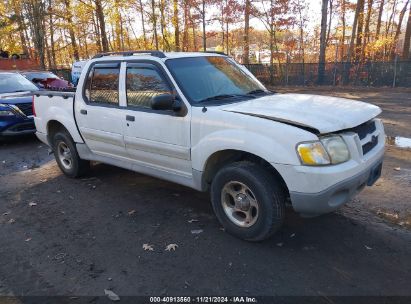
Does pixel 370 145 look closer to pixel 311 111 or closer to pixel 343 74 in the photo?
pixel 311 111

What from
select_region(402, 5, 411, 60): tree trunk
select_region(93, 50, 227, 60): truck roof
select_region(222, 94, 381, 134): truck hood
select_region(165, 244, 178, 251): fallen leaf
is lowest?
select_region(165, 244, 178, 251): fallen leaf

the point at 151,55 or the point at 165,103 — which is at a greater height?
the point at 151,55

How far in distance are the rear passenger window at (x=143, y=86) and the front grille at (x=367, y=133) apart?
2082 mm

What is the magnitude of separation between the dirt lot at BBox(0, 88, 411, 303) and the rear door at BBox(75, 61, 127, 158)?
30.0 inches

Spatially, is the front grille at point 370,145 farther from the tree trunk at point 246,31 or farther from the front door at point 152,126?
the tree trunk at point 246,31

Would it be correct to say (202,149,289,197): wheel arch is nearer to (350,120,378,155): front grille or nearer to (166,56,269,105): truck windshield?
(166,56,269,105): truck windshield

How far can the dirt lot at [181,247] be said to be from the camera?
303 centimetres

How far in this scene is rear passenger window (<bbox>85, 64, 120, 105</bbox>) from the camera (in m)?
4.73

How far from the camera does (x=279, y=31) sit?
920 inches

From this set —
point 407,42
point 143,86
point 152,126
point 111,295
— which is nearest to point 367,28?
point 407,42

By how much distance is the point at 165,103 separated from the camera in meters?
3.75

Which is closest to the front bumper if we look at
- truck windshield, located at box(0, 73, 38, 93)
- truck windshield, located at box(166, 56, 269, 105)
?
truck windshield, located at box(166, 56, 269, 105)

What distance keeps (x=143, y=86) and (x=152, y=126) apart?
554mm

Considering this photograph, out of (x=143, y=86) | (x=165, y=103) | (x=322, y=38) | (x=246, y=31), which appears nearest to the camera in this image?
(x=165, y=103)
